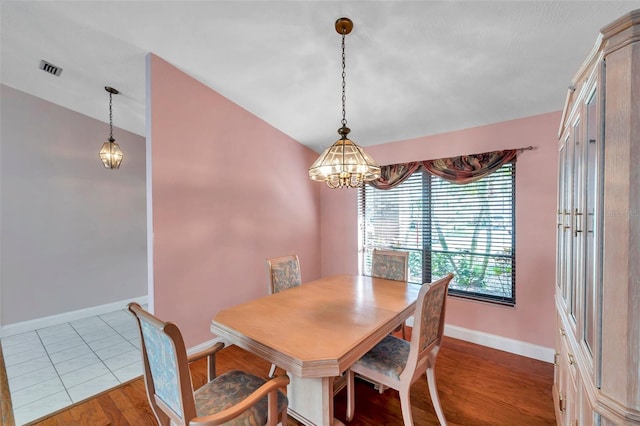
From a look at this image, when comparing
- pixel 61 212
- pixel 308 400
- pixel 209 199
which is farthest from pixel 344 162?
pixel 61 212

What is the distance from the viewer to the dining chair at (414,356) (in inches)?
60.1

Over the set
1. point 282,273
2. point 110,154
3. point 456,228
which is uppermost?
point 110,154

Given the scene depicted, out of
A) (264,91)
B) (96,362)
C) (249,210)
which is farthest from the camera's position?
(249,210)

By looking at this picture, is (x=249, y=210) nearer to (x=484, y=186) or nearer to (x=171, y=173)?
(x=171, y=173)

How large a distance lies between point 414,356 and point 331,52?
7.30 ft

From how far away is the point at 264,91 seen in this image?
2.78 meters

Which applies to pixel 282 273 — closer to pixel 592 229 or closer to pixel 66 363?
pixel 592 229

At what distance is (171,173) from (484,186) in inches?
127

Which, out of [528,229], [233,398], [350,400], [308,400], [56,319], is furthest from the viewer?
[56,319]

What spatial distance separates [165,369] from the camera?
113 centimetres

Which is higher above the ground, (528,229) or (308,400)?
(528,229)

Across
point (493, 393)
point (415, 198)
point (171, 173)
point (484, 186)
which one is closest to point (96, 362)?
point (171, 173)

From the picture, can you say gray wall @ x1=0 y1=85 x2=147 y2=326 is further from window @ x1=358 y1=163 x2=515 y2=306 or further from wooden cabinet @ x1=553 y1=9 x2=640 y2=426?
wooden cabinet @ x1=553 y1=9 x2=640 y2=426

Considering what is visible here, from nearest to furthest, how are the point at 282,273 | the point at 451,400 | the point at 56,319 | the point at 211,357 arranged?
the point at 211,357
the point at 451,400
the point at 282,273
the point at 56,319
